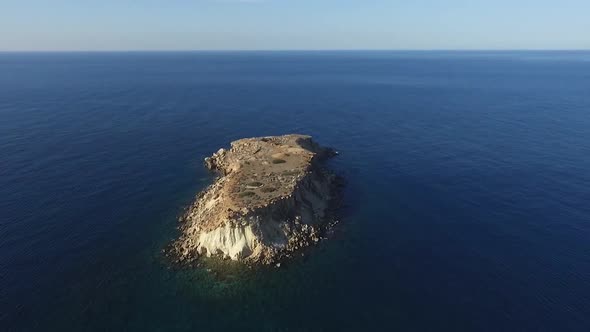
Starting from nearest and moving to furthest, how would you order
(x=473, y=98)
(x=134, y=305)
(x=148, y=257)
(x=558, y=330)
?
(x=558, y=330), (x=134, y=305), (x=148, y=257), (x=473, y=98)

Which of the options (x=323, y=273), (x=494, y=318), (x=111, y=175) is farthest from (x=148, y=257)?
(x=494, y=318)

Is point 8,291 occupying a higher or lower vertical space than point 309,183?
lower

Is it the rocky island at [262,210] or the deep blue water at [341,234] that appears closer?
the deep blue water at [341,234]

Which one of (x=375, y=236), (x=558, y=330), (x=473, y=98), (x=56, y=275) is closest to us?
(x=558, y=330)

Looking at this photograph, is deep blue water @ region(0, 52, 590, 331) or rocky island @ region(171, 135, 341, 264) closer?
deep blue water @ region(0, 52, 590, 331)

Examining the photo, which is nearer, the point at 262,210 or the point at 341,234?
the point at 262,210

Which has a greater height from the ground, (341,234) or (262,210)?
(262,210)

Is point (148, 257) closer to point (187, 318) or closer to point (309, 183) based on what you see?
point (187, 318)

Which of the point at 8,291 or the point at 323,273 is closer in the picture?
the point at 8,291
